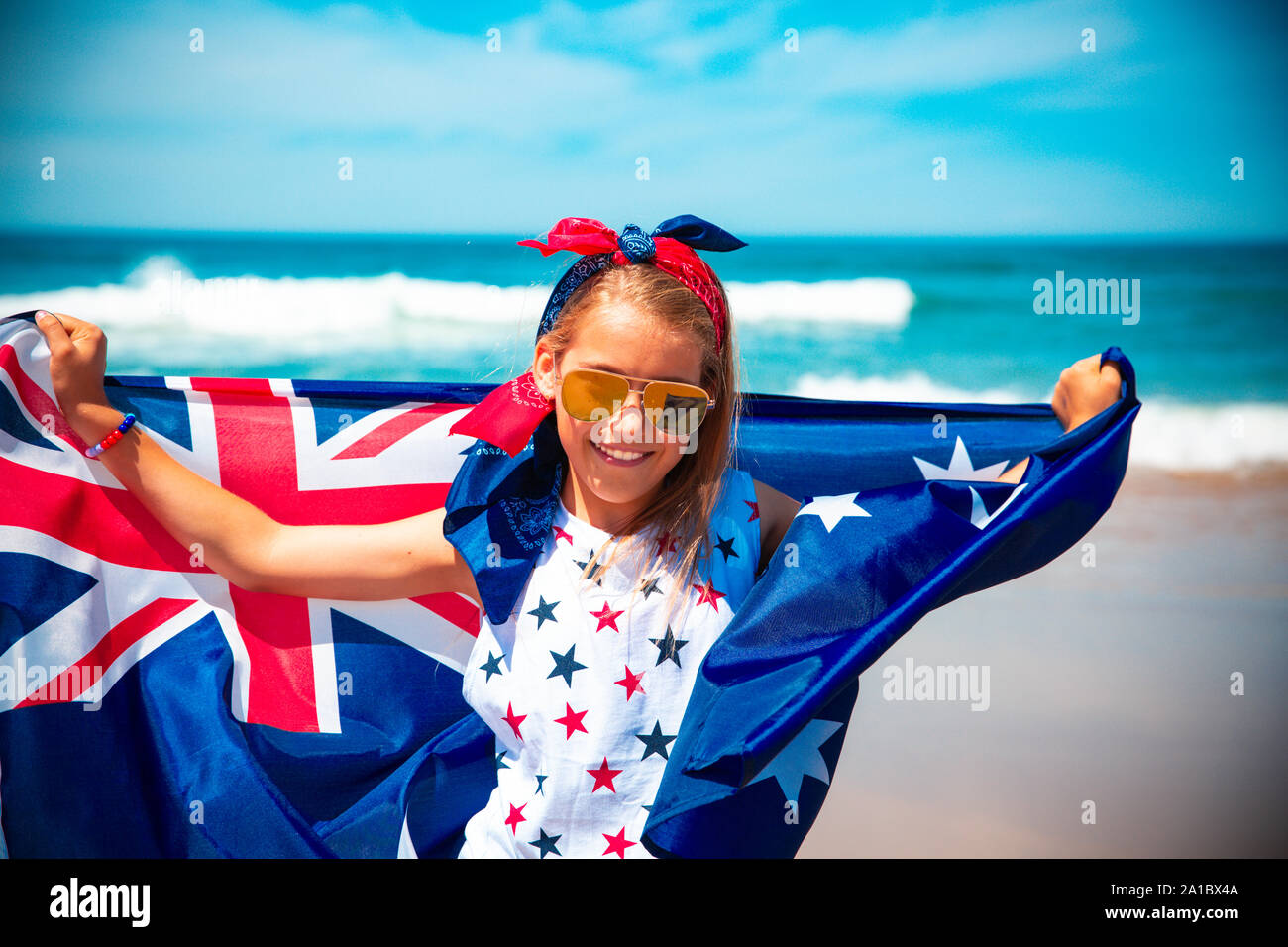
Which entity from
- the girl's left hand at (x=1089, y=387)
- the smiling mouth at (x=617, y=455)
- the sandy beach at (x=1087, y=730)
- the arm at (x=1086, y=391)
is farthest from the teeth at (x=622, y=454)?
the sandy beach at (x=1087, y=730)

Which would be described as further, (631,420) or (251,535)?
(251,535)

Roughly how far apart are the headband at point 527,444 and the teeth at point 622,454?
0.18 meters

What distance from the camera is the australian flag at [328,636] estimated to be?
2.08m

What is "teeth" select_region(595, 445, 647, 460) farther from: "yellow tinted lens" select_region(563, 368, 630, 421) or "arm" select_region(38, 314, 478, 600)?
"arm" select_region(38, 314, 478, 600)

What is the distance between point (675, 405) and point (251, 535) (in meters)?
1.04

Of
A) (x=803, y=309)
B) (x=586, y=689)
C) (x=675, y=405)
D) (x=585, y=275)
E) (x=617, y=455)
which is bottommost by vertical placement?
(x=586, y=689)

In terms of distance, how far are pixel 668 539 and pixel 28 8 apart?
1922cm

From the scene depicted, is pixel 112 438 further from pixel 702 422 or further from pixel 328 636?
pixel 702 422

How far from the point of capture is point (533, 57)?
16.3m

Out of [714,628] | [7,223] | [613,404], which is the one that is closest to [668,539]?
[714,628]

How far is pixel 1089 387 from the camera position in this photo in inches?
96.0

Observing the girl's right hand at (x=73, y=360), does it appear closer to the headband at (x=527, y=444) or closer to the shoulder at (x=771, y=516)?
the headband at (x=527, y=444)

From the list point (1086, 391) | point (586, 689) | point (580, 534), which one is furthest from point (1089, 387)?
point (586, 689)
